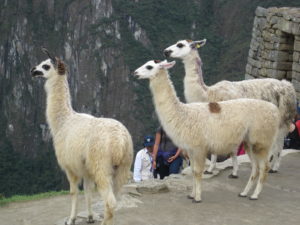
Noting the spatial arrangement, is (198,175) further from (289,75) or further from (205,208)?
(289,75)

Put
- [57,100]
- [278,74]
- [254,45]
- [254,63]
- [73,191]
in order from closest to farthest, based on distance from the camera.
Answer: [73,191]
[57,100]
[278,74]
[254,63]
[254,45]

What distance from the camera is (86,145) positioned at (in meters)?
5.62

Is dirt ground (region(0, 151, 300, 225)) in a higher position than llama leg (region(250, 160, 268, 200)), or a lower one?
lower

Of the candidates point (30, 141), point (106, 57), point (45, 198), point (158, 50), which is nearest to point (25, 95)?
point (30, 141)

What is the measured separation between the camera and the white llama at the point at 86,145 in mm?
5434

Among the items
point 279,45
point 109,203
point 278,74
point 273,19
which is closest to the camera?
point 109,203

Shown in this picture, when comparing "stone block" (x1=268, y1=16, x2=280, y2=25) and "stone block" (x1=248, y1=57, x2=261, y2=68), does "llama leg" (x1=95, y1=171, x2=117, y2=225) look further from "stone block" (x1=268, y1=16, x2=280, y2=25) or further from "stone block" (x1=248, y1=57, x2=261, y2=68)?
"stone block" (x1=248, y1=57, x2=261, y2=68)

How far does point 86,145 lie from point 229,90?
11.0 ft

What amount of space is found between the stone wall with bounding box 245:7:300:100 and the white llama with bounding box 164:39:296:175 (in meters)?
2.64

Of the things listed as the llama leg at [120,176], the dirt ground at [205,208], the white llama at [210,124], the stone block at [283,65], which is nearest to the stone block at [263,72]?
the stone block at [283,65]

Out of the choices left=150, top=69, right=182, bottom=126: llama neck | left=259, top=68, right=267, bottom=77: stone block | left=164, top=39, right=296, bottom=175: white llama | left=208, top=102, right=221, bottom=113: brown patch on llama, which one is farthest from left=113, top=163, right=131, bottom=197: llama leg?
left=259, top=68, right=267, bottom=77: stone block

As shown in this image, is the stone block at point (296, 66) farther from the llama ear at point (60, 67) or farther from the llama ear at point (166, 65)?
the llama ear at point (60, 67)

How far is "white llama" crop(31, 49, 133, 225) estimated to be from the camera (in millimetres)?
5434

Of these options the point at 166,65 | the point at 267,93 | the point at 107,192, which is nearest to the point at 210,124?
the point at 166,65
